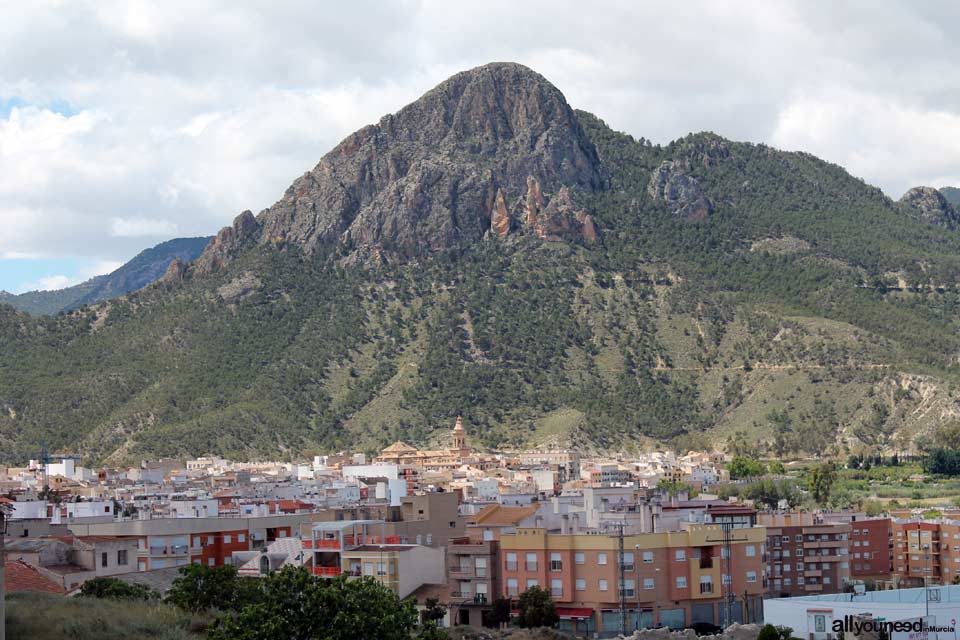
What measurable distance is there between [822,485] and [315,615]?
88788 mm

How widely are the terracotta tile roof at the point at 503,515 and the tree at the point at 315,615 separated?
34.4 meters

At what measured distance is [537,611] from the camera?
63562 mm

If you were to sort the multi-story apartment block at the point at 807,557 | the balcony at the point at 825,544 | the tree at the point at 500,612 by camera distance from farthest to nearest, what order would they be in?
the balcony at the point at 825,544, the multi-story apartment block at the point at 807,557, the tree at the point at 500,612

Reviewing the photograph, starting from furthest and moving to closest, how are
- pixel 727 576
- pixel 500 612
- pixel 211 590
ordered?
pixel 727 576 < pixel 500 612 < pixel 211 590

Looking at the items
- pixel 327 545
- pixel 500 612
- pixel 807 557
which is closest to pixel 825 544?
pixel 807 557

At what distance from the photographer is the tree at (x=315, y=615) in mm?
39406

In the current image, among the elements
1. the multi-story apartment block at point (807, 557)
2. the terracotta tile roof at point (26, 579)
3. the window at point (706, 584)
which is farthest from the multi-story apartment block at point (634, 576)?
the terracotta tile roof at point (26, 579)

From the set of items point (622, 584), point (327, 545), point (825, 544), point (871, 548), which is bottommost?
point (871, 548)

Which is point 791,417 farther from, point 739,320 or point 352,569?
point 352,569

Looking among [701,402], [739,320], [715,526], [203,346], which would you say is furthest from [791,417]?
[715,526]

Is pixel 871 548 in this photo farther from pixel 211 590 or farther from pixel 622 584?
pixel 211 590

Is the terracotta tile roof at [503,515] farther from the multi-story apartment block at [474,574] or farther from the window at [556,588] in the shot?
the window at [556,588]

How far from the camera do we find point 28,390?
607 feet

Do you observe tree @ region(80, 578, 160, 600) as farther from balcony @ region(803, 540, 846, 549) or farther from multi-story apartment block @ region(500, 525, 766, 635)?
balcony @ region(803, 540, 846, 549)
